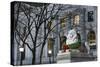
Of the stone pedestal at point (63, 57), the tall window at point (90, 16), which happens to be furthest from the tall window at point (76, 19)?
the stone pedestal at point (63, 57)

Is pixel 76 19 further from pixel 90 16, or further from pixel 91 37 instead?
pixel 91 37

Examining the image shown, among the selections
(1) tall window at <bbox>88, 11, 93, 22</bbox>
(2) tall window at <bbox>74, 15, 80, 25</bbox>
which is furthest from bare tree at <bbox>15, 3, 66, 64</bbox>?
(1) tall window at <bbox>88, 11, 93, 22</bbox>

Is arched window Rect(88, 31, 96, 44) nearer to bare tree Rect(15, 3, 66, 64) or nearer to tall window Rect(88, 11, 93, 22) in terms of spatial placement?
tall window Rect(88, 11, 93, 22)

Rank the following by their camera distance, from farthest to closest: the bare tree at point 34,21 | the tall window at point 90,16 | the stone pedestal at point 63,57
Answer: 1. the tall window at point 90,16
2. the stone pedestal at point 63,57
3. the bare tree at point 34,21

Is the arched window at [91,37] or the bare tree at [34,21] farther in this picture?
the arched window at [91,37]

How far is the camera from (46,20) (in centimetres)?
256

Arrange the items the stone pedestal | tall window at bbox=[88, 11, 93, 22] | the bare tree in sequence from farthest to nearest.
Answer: tall window at bbox=[88, 11, 93, 22], the stone pedestal, the bare tree

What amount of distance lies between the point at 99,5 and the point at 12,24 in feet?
3.43

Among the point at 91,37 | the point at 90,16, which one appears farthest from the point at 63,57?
the point at 90,16

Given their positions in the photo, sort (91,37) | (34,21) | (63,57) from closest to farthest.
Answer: (34,21), (63,57), (91,37)

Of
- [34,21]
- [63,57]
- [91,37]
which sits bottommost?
[63,57]

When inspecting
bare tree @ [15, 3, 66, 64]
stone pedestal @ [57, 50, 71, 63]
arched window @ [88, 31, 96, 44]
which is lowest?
stone pedestal @ [57, 50, 71, 63]

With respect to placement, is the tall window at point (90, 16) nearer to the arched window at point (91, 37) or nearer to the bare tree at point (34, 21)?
the arched window at point (91, 37)
